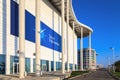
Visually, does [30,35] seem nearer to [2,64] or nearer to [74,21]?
[2,64]

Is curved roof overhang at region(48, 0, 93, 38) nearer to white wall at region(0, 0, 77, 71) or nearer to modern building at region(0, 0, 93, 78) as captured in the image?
modern building at region(0, 0, 93, 78)

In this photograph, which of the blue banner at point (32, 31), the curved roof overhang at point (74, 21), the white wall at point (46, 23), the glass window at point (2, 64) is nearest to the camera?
the glass window at point (2, 64)

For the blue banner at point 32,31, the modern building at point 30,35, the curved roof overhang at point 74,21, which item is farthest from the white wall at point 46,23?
the curved roof overhang at point 74,21

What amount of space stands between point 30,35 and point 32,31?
122 cm

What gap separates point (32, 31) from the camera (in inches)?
1794

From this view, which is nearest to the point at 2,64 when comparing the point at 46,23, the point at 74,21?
the point at 46,23

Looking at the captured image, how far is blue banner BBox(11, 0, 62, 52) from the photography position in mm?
37062

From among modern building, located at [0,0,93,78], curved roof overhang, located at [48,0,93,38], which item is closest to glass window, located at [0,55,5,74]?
modern building, located at [0,0,93,78]

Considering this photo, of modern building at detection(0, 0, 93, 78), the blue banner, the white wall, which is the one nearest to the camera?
modern building at detection(0, 0, 93, 78)

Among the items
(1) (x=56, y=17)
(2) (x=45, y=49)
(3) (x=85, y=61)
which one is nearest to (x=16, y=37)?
(2) (x=45, y=49)

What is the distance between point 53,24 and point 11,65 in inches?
1054

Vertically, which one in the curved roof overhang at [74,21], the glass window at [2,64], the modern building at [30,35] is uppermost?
the curved roof overhang at [74,21]

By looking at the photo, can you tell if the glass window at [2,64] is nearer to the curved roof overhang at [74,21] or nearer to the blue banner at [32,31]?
the blue banner at [32,31]

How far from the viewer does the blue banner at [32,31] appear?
122 ft
